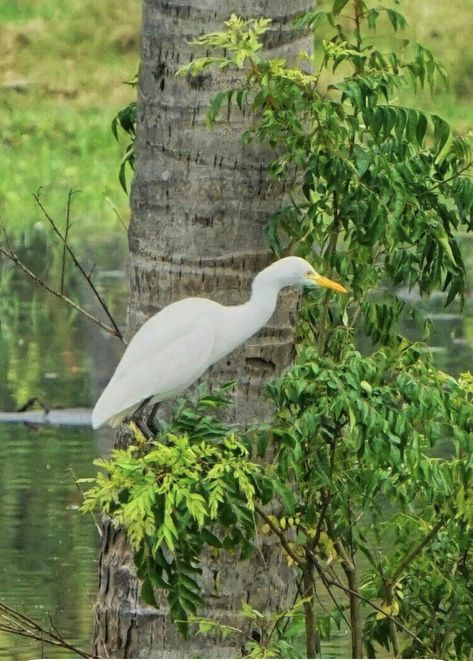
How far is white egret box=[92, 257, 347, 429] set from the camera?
4086 millimetres

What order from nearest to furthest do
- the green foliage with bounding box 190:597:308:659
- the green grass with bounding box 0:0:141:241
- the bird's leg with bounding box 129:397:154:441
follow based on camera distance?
the bird's leg with bounding box 129:397:154:441 → the green foliage with bounding box 190:597:308:659 → the green grass with bounding box 0:0:141:241

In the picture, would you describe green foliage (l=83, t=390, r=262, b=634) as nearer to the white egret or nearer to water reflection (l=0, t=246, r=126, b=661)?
the white egret

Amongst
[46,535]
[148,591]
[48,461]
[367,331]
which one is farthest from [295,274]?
[48,461]

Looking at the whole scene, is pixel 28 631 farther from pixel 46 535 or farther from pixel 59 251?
pixel 59 251

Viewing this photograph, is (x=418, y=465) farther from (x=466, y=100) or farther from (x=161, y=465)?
(x=466, y=100)

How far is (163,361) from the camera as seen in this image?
4117mm

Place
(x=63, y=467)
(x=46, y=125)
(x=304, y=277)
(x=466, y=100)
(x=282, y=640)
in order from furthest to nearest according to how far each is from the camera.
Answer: (x=466, y=100), (x=46, y=125), (x=63, y=467), (x=282, y=640), (x=304, y=277)

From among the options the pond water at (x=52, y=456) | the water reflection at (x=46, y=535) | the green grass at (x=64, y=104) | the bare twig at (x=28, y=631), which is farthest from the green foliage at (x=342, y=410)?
the green grass at (x=64, y=104)

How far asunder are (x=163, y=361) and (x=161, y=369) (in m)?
0.02

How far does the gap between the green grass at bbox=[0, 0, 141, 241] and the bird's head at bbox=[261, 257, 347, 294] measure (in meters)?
8.68

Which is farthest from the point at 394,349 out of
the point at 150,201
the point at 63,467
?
the point at 63,467

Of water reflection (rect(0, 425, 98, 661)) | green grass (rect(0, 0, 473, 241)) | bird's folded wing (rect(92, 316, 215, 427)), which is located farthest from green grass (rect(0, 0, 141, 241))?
bird's folded wing (rect(92, 316, 215, 427))

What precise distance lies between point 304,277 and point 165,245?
579mm

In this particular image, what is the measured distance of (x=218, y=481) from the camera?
381cm
